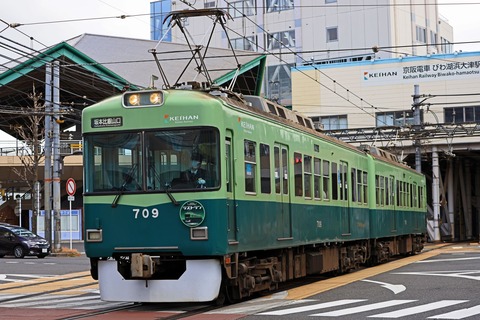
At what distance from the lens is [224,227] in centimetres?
1197

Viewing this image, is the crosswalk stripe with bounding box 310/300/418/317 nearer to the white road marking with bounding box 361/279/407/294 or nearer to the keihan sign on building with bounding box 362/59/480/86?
the white road marking with bounding box 361/279/407/294

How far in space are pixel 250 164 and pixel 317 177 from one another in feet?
13.0

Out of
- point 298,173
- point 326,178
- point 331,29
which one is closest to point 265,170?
point 298,173

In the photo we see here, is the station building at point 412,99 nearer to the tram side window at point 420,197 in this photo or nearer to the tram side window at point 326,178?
the tram side window at point 420,197

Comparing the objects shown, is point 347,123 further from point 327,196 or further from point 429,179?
point 327,196

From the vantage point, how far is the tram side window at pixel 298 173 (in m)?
15.4

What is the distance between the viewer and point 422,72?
172ft

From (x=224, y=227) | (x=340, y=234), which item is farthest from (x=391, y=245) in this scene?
(x=224, y=227)

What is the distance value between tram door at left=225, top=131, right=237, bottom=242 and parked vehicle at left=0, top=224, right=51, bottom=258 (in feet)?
71.7

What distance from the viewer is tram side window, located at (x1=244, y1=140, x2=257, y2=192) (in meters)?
13.0

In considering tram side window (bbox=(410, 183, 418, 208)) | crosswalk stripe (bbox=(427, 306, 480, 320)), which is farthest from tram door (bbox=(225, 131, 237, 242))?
tram side window (bbox=(410, 183, 418, 208))

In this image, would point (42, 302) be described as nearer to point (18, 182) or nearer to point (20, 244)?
point (20, 244)

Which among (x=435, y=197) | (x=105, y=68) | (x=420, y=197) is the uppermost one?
(x=105, y=68)

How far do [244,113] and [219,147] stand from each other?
4.15 ft
